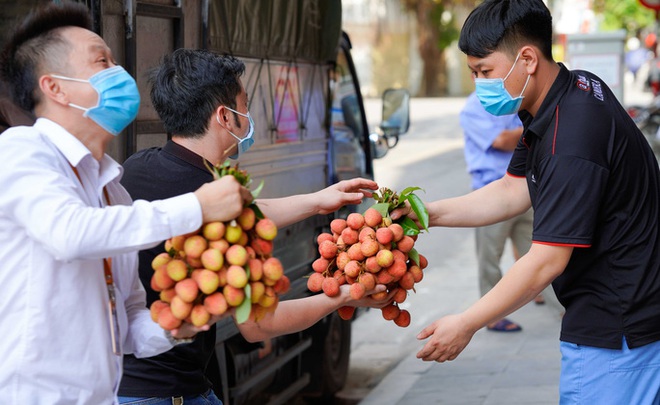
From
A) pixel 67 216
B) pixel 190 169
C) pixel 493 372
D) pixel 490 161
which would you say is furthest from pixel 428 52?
pixel 67 216

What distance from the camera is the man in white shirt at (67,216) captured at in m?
2.07

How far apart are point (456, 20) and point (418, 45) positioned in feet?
6.70

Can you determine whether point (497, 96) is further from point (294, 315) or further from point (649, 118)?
point (649, 118)

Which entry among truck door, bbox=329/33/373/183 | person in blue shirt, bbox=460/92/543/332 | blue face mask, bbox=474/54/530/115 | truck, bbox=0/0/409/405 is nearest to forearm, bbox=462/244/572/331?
blue face mask, bbox=474/54/530/115

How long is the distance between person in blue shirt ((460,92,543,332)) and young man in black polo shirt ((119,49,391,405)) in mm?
3632

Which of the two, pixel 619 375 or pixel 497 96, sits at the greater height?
pixel 497 96

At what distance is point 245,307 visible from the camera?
224 centimetres

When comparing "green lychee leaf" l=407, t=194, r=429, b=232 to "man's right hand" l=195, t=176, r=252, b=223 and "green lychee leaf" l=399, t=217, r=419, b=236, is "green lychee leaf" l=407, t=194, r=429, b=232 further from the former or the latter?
"man's right hand" l=195, t=176, r=252, b=223

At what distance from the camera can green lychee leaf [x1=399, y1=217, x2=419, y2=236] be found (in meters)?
3.37

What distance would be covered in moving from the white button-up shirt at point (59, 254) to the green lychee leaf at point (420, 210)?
142 cm

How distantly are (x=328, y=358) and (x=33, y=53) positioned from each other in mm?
4108

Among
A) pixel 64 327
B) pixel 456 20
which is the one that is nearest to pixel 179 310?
pixel 64 327

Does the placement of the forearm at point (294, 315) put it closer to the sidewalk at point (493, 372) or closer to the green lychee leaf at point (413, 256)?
the green lychee leaf at point (413, 256)

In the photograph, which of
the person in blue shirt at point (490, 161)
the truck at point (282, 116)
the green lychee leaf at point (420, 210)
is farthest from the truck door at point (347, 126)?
the green lychee leaf at point (420, 210)
